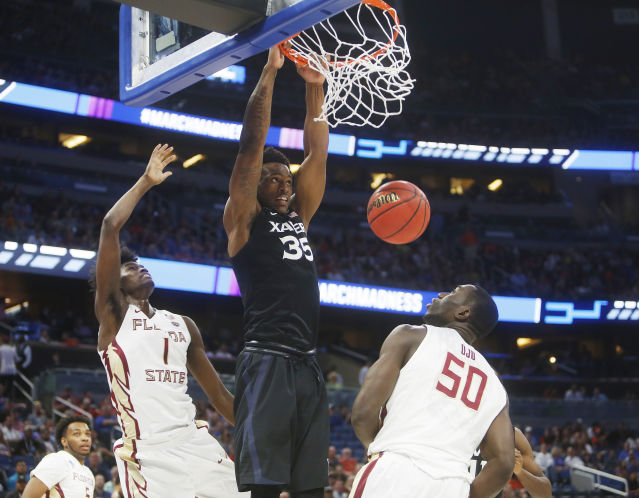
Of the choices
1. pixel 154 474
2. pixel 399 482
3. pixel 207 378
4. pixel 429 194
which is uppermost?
pixel 429 194

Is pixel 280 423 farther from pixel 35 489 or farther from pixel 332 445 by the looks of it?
pixel 332 445

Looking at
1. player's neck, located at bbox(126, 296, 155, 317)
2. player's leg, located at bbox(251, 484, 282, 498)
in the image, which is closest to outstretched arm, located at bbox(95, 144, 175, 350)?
player's neck, located at bbox(126, 296, 155, 317)

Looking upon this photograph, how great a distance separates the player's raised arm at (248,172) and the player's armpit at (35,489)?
2602mm

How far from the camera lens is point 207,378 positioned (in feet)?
14.8

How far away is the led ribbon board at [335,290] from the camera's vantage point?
1909 cm

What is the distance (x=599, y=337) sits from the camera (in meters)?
27.8

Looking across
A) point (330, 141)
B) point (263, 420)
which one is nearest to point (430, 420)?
point (263, 420)

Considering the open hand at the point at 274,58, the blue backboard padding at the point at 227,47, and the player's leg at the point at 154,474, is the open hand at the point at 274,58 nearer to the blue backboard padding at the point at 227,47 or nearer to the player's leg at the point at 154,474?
the blue backboard padding at the point at 227,47

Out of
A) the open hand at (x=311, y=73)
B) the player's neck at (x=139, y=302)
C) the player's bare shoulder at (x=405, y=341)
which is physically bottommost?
the player's bare shoulder at (x=405, y=341)

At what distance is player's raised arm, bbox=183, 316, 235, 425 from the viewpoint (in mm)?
4473

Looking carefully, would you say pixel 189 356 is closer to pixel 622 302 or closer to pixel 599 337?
pixel 622 302

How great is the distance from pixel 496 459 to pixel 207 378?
1600 mm

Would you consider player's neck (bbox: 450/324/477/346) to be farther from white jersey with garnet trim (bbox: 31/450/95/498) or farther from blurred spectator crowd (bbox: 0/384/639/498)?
blurred spectator crowd (bbox: 0/384/639/498)

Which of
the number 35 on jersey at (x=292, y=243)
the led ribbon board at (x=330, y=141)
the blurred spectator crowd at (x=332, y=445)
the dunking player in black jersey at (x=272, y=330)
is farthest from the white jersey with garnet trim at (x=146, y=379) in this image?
the led ribbon board at (x=330, y=141)
